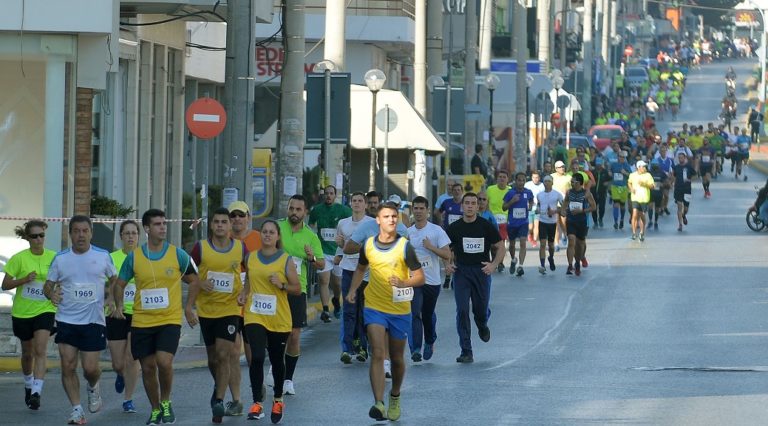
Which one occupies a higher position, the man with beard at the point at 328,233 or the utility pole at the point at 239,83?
the utility pole at the point at 239,83

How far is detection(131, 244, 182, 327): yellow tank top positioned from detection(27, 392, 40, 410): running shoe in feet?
5.06

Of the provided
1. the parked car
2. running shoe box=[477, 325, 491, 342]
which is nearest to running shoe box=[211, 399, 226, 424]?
running shoe box=[477, 325, 491, 342]

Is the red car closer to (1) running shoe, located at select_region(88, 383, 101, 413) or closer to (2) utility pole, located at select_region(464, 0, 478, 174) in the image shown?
(2) utility pole, located at select_region(464, 0, 478, 174)

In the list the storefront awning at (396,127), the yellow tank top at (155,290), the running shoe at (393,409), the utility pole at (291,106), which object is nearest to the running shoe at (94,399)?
the yellow tank top at (155,290)

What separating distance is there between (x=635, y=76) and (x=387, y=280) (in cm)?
10532

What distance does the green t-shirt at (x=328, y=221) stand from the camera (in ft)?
75.5

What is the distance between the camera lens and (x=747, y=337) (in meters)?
20.8

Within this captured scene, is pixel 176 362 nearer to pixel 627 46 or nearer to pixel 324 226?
pixel 324 226

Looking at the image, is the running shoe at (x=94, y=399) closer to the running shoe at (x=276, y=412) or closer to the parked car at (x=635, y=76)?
the running shoe at (x=276, y=412)

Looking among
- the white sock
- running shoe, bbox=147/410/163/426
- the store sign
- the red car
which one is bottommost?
running shoe, bbox=147/410/163/426

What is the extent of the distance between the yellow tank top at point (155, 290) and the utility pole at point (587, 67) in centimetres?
7620

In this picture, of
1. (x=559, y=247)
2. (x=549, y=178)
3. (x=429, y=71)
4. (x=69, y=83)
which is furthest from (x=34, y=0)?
(x=429, y=71)

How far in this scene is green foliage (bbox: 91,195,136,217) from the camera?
25.0 metres

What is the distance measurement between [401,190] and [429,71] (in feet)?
12.2
